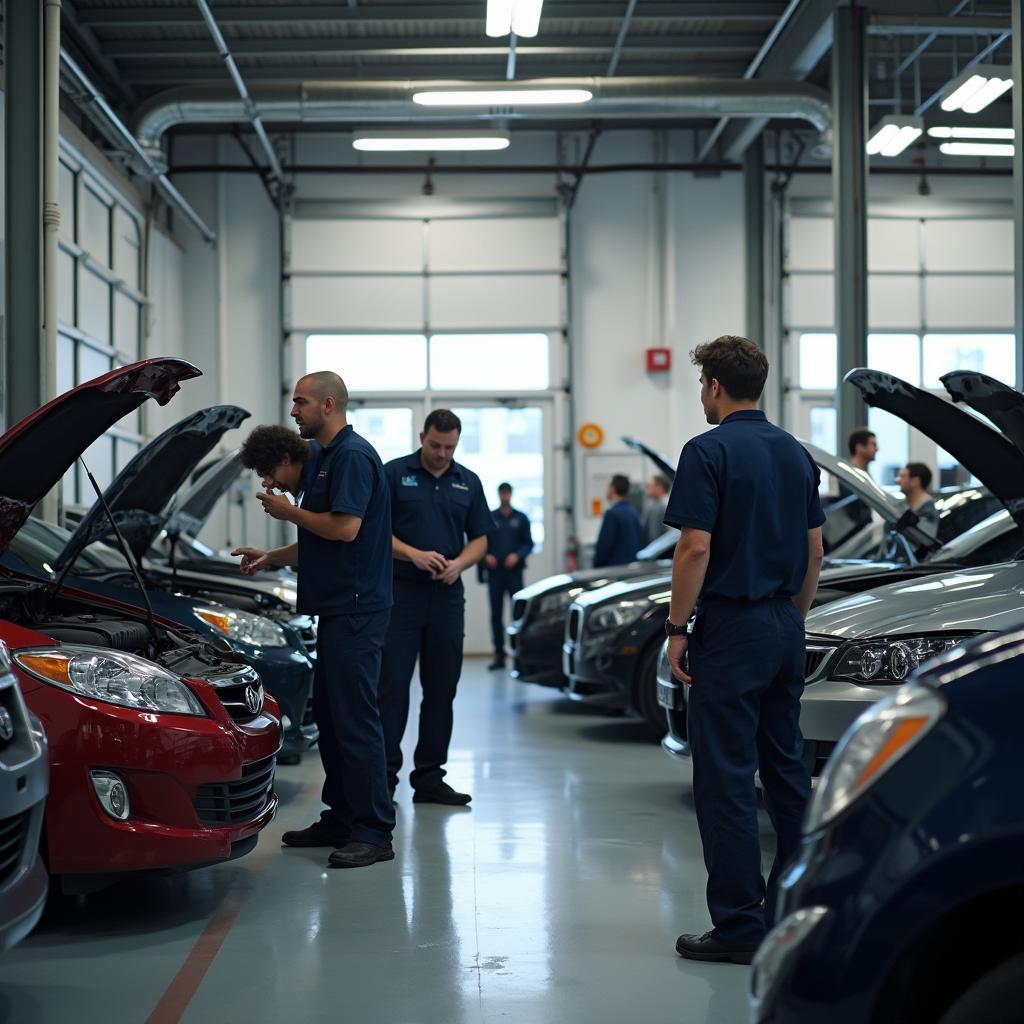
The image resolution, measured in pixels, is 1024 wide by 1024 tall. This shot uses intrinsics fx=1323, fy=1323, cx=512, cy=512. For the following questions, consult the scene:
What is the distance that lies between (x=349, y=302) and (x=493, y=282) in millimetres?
1628

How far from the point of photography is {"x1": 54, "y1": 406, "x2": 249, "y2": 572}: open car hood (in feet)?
15.7

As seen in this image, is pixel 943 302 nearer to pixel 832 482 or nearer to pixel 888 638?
pixel 832 482

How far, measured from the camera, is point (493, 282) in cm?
1488

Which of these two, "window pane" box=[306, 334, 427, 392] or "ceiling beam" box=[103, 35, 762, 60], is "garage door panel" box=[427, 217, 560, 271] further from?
"ceiling beam" box=[103, 35, 762, 60]

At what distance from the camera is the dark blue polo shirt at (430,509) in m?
5.70

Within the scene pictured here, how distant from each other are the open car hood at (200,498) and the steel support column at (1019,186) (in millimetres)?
4378

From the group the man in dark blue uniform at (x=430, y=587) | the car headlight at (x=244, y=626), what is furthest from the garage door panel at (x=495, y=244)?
the car headlight at (x=244, y=626)

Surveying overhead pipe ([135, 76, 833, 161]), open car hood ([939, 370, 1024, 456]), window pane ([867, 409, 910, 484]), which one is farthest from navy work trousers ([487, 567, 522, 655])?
open car hood ([939, 370, 1024, 456])

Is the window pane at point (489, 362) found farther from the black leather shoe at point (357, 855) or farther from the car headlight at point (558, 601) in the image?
the black leather shoe at point (357, 855)

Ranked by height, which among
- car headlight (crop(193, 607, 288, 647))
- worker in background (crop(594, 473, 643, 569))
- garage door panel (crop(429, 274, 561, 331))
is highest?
garage door panel (crop(429, 274, 561, 331))

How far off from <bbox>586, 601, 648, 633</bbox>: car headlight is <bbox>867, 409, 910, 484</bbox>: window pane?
25.9 feet

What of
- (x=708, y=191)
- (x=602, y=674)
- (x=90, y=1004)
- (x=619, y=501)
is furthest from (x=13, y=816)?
(x=708, y=191)

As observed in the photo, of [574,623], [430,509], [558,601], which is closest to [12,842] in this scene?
[430,509]

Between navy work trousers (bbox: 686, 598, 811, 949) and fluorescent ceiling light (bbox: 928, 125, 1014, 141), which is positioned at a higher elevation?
fluorescent ceiling light (bbox: 928, 125, 1014, 141)
